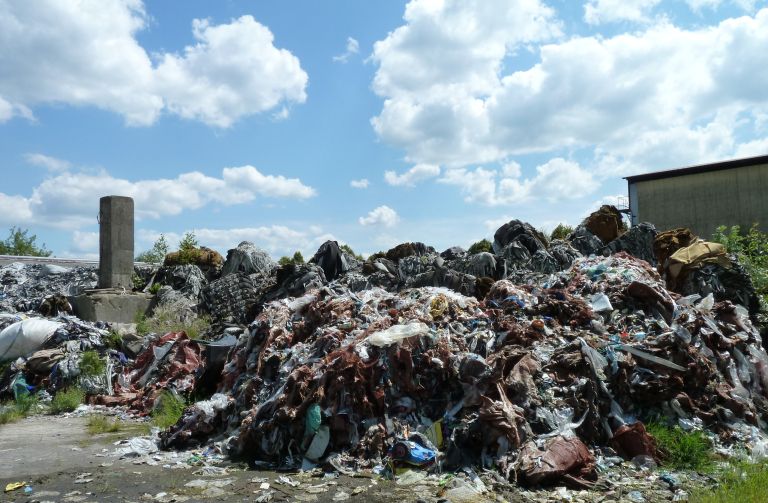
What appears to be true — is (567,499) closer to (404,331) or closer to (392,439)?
(392,439)

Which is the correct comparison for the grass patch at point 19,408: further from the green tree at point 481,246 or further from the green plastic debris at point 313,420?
the green tree at point 481,246

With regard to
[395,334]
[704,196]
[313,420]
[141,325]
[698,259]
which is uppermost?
[704,196]

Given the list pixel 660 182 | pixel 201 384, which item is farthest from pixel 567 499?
pixel 660 182

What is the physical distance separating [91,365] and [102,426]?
2482 millimetres

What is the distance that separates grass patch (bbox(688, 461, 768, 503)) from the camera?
3.46 m

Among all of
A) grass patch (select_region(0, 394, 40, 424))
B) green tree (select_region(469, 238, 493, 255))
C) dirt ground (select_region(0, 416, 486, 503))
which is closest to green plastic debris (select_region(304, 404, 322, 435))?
dirt ground (select_region(0, 416, 486, 503))

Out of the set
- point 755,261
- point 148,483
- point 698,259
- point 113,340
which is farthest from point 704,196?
point 148,483

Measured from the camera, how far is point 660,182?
27.7 meters

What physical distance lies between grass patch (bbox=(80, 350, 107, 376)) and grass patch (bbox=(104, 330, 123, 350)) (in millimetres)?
878

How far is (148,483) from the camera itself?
429 cm

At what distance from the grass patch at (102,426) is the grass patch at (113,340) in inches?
120

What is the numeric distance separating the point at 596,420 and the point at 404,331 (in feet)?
6.04

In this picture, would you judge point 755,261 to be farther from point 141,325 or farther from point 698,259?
point 141,325

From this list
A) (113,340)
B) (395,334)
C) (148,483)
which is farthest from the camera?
(113,340)
